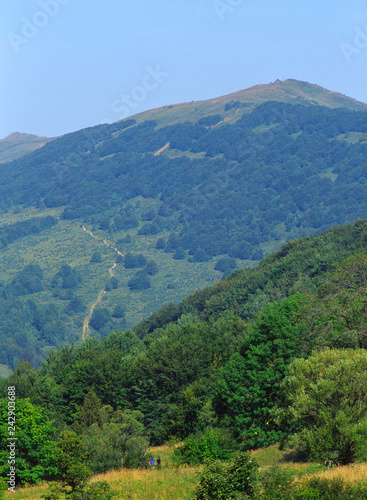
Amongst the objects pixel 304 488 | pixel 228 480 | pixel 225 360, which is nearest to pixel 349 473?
pixel 304 488

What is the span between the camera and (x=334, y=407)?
84.6 feet

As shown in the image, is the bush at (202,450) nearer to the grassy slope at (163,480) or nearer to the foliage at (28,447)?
the grassy slope at (163,480)

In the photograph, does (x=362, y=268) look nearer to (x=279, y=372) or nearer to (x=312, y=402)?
(x=279, y=372)

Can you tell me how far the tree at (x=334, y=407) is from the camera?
81.5ft

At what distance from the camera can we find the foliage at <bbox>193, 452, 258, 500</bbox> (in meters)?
18.8

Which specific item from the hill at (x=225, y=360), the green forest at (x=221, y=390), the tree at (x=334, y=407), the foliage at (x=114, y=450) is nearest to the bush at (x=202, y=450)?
the green forest at (x=221, y=390)

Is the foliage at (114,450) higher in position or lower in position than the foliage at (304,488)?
lower

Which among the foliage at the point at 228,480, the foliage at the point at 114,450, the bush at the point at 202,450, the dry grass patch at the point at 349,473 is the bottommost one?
the bush at the point at 202,450

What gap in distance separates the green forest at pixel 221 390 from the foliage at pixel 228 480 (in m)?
5.76

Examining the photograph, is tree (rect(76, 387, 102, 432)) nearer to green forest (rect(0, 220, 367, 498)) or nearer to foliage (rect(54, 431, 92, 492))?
green forest (rect(0, 220, 367, 498))

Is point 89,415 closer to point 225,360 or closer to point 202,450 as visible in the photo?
point 225,360

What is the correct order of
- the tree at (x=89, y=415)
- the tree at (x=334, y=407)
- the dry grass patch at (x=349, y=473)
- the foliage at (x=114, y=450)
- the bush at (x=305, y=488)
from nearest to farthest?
the bush at (x=305, y=488) → the dry grass patch at (x=349, y=473) → the tree at (x=334, y=407) → the foliage at (x=114, y=450) → the tree at (x=89, y=415)

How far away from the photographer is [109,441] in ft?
112

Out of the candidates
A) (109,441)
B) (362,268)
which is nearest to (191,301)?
(362,268)
